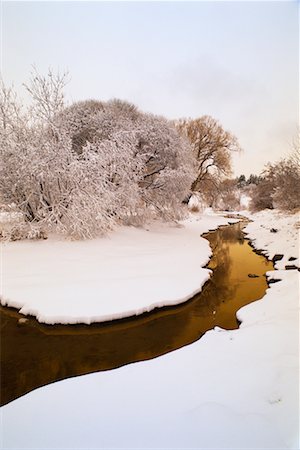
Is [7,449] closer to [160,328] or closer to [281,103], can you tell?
[160,328]

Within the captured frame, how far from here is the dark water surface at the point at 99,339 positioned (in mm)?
3617

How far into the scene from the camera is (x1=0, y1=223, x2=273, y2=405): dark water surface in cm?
362

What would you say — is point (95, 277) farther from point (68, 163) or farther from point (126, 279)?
point (68, 163)

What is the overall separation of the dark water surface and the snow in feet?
0.76

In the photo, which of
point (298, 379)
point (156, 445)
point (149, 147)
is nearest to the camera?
point (156, 445)

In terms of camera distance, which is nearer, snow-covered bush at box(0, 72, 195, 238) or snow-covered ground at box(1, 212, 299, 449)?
snow-covered ground at box(1, 212, 299, 449)

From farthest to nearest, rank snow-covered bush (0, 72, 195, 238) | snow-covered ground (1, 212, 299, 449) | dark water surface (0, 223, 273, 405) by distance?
snow-covered bush (0, 72, 195, 238) → dark water surface (0, 223, 273, 405) → snow-covered ground (1, 212, 299, 449)

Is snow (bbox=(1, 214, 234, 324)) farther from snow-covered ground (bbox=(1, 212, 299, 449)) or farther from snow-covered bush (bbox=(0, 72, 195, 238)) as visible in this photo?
snow-covered ground (bbox=(1, 212, 299, 449))

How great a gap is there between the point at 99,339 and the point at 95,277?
2.21m

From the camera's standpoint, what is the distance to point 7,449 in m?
2.02

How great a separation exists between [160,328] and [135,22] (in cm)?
487

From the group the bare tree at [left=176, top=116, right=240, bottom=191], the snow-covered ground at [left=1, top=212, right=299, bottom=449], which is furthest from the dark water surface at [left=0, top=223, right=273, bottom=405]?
the bare tree at [left=176, top=116, right=240, bottom=191]

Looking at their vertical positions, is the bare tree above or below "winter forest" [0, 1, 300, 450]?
above

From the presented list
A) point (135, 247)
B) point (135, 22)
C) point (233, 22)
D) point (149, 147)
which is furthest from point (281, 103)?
point (149, 147)
